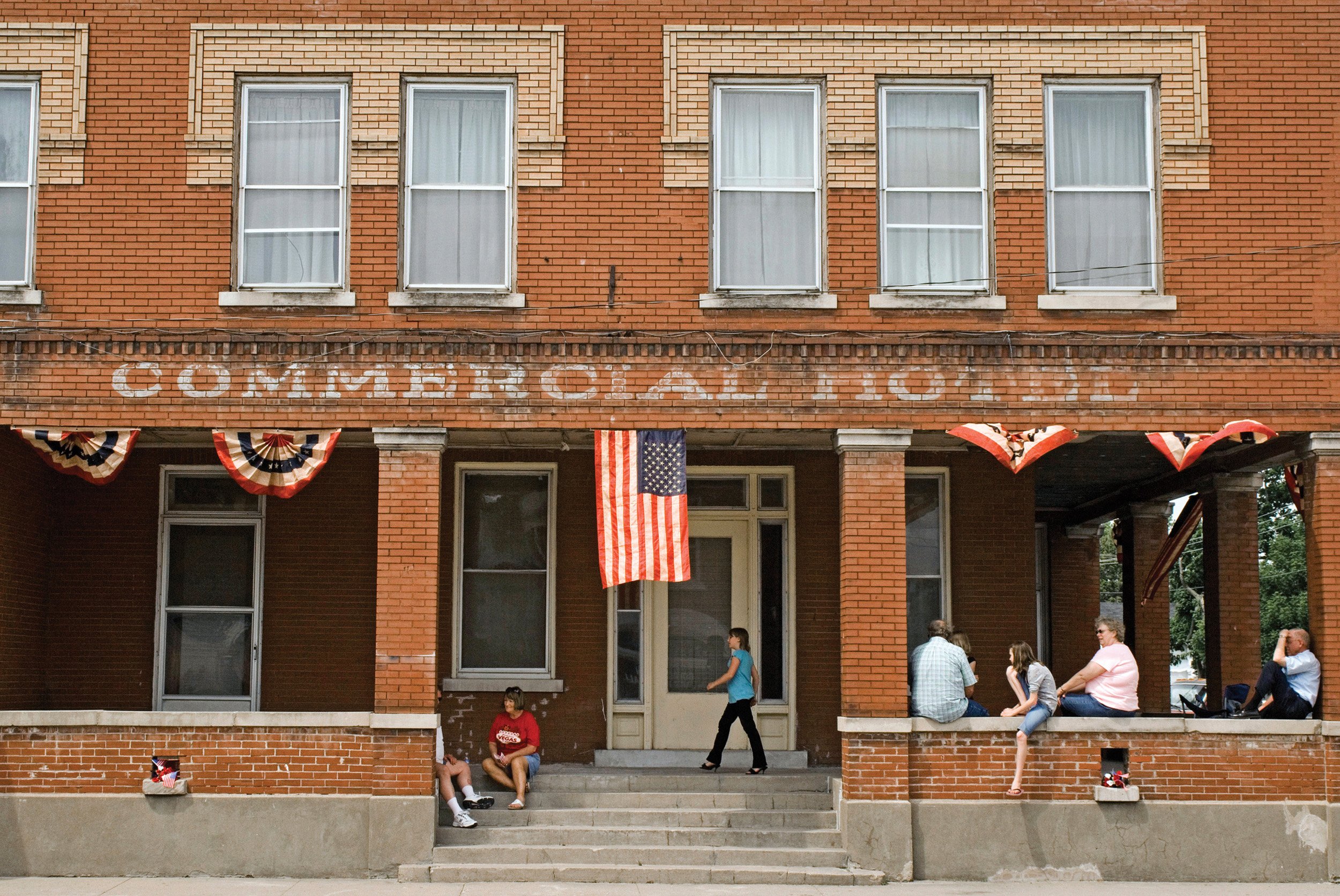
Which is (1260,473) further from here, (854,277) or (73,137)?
(73,137)

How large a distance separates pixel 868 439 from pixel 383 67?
218 inches

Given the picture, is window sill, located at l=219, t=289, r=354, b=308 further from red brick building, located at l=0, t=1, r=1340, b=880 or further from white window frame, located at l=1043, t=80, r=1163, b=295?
white window frame, located at l=1043, t=80, r=1163, b=295

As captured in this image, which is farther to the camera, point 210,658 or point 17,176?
point 210,658

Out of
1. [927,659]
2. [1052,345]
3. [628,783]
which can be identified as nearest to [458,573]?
[628,783]

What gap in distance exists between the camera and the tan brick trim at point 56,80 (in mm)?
13680

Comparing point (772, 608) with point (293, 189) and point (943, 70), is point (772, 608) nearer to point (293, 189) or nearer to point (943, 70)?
point (943, 70)

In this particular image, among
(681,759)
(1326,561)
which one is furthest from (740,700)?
(1326,561)

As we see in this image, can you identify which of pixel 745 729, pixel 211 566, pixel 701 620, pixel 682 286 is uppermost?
pixel 682 286

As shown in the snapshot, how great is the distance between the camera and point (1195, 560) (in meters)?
40.0

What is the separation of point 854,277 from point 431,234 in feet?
12.7

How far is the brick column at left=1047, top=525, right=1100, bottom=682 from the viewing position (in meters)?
23.0

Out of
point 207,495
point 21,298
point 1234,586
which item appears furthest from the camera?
point 1234,586

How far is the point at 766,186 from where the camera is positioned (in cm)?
1403

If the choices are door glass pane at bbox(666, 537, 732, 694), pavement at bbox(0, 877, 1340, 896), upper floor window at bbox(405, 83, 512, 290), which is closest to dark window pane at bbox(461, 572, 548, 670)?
door glass pane at bbox(666, 537, 732, 694)
